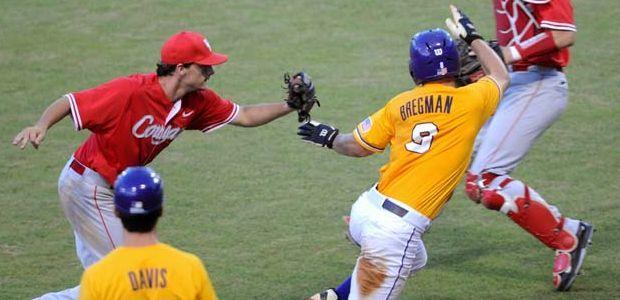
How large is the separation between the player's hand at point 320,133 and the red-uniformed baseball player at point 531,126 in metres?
1.23

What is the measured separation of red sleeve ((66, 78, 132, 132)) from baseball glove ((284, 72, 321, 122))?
1035mm

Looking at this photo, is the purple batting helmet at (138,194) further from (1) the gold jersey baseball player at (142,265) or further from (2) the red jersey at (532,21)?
(2) the red jersey at (532,21)

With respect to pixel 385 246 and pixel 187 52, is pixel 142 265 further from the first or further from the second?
pixel 187 52

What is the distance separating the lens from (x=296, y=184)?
9.73m

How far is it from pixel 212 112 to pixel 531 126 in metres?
2.19

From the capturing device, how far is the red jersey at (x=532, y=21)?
7809 millimetres

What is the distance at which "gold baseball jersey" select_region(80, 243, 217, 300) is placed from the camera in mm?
4836

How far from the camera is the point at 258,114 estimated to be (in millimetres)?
7539

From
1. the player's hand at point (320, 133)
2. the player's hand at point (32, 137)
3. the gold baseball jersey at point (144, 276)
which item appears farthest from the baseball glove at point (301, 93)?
the gold baseball jersey at point (144, 276)

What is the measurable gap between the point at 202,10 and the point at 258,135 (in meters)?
3.56

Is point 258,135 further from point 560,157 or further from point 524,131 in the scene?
point 524,131

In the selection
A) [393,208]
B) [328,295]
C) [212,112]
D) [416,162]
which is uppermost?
[212,112]

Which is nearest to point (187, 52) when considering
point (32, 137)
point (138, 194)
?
point (32, 137)

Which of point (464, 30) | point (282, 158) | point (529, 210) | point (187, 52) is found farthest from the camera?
point (282, 158)
